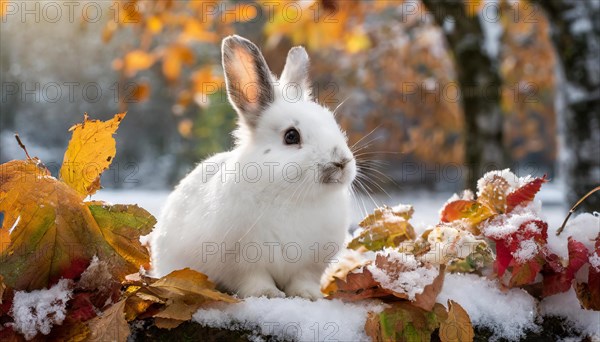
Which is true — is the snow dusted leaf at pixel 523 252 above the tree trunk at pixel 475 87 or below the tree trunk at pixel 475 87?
below

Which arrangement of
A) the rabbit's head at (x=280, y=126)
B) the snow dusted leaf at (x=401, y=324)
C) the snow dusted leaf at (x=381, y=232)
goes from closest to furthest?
the snow dusted leaf at (x=401, y=324)
the rabbit's head at (x=280, y=126)
the snow dusted leaf at (x=381, y=232)

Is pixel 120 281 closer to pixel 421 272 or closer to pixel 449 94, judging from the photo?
pixel 421 272

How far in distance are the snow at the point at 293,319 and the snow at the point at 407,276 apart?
2.9 inches

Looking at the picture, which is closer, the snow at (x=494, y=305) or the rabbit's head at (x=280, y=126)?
the snow at (x=494, y=305)

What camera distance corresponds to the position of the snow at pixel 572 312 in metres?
1.80

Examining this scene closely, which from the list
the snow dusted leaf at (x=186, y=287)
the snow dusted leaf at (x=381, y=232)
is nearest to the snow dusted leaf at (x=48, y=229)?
the snow dusted leaf at (x=186, y=287)

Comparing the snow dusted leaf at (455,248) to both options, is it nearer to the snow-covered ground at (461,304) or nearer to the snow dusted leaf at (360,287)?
the snow-covered ground at (461,304)

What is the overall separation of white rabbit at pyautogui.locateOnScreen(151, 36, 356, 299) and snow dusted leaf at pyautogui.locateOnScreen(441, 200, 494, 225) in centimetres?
34

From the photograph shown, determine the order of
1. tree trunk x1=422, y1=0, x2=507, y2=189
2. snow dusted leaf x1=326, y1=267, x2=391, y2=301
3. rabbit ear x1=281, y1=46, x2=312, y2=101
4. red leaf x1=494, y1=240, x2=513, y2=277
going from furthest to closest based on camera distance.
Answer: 1. tree trunk x1=422, y1=0, x2=507, y2=189
2. rabbit ear x1=281, y1=46, x2=312, y2=101
3. red leaf x1=494, y1=240, x2=513, y2=277
4. snow dusted leaf x1=326, y1=267, x2=391, y2=301

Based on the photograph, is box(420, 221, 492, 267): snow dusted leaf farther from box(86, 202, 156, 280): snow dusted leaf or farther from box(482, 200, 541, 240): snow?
box(86, 202, 156, 280): snow dusted leaf

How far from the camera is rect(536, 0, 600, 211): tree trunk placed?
3.51m

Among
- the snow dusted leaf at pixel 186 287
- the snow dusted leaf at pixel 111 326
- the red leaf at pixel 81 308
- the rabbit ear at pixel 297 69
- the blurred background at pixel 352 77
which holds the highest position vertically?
the blurred background at pixel 352 77

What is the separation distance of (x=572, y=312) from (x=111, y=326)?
1.32m

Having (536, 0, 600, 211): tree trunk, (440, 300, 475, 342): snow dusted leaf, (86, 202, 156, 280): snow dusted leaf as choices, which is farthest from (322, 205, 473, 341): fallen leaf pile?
(536, 0, 600, 211): tree trunk
